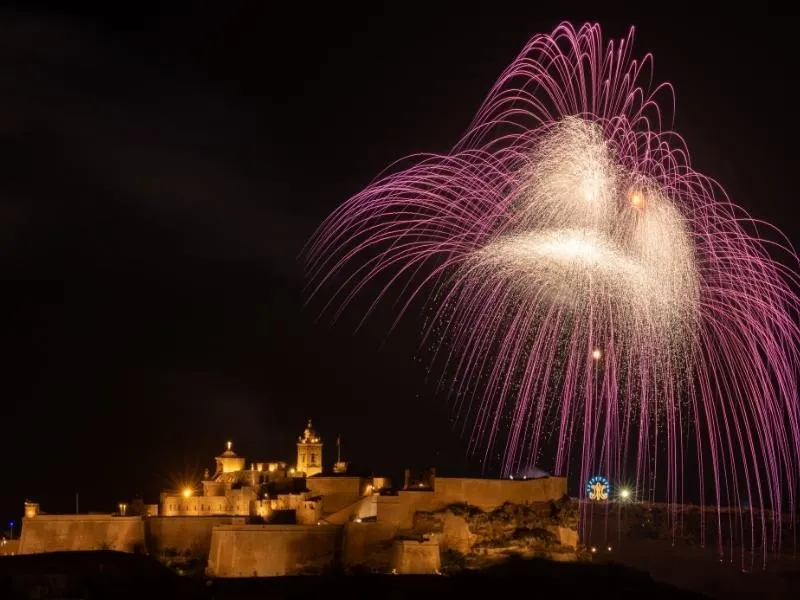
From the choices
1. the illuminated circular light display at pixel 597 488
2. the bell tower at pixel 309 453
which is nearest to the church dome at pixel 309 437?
the bell tower at pixel 309 453

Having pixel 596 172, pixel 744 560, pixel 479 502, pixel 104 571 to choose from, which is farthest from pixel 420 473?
pixel 744 560

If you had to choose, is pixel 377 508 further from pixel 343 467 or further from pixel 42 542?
pixel 42 542

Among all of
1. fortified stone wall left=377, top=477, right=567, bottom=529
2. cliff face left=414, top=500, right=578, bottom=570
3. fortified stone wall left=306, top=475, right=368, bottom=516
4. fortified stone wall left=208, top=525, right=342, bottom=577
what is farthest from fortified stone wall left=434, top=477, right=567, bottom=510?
fortified stone wall left=208, top=525, right=342, bottom=577

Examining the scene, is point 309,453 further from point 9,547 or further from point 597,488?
point 597,488

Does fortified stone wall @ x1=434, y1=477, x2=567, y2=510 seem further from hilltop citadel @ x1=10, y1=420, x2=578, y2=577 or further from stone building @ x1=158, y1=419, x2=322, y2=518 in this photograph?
stone building @ x1=158, y1=419, x2=322, y2=518

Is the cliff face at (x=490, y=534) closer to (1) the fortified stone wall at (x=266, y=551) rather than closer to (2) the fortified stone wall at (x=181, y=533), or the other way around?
(1) the fortified stone wall at (x=266, y=551)

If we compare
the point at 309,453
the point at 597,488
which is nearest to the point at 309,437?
the point at 309,453
